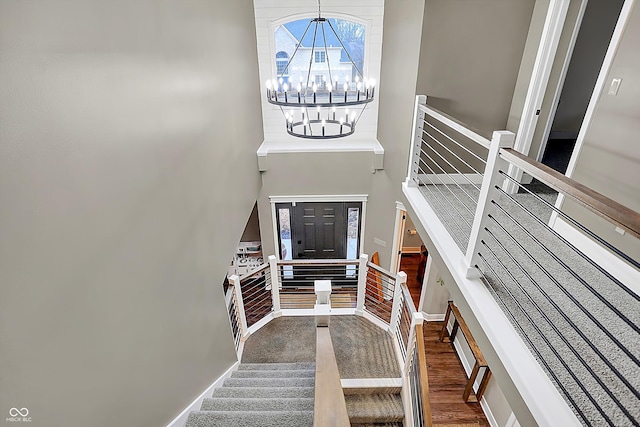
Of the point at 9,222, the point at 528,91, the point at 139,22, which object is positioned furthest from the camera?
the point at 528,91

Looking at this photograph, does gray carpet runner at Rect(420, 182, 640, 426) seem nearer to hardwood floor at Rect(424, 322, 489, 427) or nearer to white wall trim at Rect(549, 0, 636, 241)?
white wall trim at Rect(549, 0, 636, 241)

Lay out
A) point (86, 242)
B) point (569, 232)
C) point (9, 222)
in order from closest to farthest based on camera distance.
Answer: point (9, 222) → point (86, 242) → point (569, 232)

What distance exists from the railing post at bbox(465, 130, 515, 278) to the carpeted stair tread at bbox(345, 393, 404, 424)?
2.34 meters

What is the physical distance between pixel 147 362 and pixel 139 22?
208 cm

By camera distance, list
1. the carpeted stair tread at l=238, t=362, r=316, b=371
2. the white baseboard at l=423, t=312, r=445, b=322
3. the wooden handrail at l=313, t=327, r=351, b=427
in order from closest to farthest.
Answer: the wooden handrail at l=313, t=327, r=351, b=427
the carpeted stair tread at l=238, t=362, r=316, b=371
the white baseboard at l=423, t=312, r=445, b=322

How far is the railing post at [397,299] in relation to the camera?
3.98 m

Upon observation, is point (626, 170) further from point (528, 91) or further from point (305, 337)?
A: point (305, 337)

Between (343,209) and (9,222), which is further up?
(9,222)

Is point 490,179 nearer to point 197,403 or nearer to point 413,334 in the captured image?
point 413,334

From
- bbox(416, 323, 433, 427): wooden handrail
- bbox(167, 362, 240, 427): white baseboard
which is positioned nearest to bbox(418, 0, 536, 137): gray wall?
bbox(416, 323, 433, 427): wooden handrail

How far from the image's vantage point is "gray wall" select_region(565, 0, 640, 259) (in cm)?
213

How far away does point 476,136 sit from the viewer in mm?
2355

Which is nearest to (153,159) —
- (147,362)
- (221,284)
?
(147,362)

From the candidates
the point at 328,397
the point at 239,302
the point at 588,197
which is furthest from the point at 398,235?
the point at 588,197
